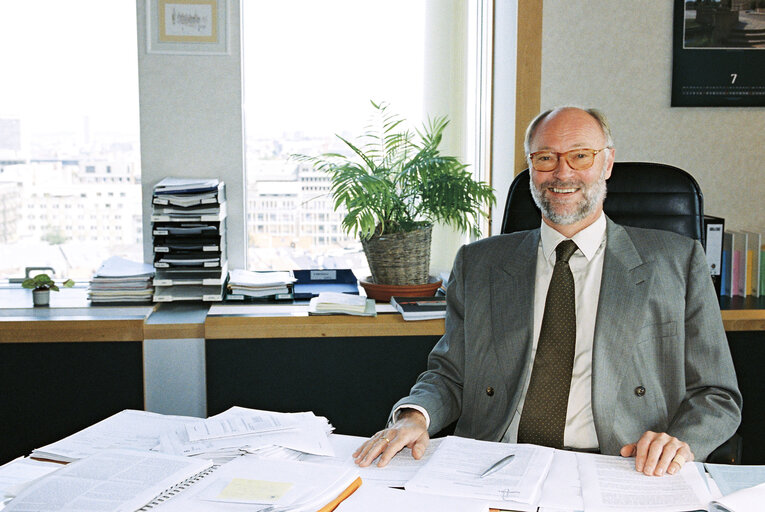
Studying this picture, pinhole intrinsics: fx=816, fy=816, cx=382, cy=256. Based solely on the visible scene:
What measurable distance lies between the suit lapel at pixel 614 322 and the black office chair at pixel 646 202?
0.28 meters

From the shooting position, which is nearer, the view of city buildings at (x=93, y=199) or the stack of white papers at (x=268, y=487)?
the stack of white papers at (x=268, y=487)

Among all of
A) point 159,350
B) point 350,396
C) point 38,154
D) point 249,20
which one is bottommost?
point 350,396

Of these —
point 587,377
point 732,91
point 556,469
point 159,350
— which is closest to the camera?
point 556,469

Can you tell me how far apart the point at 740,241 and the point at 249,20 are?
6.77ft

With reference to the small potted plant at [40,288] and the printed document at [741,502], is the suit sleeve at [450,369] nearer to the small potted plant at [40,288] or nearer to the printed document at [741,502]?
the printed document at [741,502]

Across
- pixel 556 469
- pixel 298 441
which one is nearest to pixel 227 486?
pixel 298 441

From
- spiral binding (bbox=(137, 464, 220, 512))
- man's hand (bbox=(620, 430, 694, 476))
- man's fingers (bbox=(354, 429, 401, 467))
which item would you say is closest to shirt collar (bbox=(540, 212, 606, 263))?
man's hand (bbox=(620, 430, 694, 476))

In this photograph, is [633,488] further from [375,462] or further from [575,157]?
[575,157]

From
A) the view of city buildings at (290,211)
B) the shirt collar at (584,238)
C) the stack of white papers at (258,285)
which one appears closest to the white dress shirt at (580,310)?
the shirt collar at (584,238)

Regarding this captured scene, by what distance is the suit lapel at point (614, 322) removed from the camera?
168 centimetres

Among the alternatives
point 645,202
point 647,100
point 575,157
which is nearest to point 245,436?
point 575,157

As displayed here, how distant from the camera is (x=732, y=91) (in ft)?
10.3

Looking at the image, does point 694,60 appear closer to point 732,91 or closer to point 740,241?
point 732,91

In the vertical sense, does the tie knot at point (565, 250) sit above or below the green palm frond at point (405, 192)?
below
